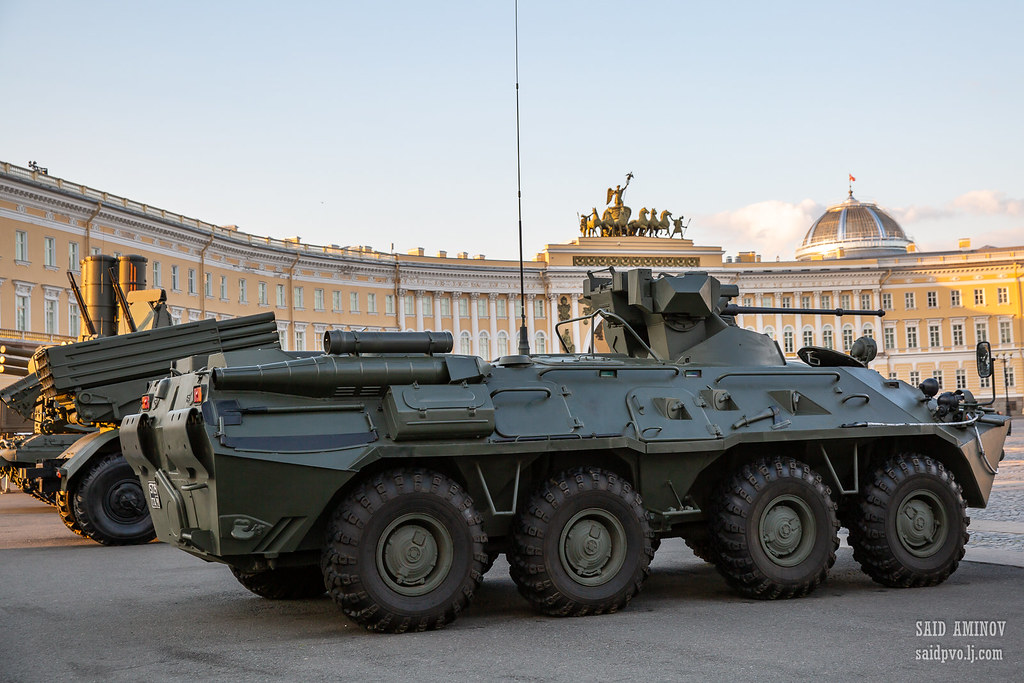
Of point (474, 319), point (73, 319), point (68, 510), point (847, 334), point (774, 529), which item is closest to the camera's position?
point (774, 529)

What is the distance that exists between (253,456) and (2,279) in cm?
4709

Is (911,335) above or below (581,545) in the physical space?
above

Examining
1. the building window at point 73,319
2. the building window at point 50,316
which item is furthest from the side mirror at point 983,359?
the building window at point 73,319

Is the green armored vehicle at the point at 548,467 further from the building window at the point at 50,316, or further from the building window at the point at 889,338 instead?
the building window at the point at 889,338

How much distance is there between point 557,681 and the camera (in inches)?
249

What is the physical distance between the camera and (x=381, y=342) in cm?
822

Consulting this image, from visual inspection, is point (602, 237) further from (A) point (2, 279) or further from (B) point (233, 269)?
(A) point (2, 279)

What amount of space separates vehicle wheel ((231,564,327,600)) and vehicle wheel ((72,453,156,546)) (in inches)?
251

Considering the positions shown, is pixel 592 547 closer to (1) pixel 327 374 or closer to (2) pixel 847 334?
(1) pixel 327 374

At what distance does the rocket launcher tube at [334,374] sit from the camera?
788 cm

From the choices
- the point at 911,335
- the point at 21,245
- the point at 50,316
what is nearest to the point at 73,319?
the point at 50,316

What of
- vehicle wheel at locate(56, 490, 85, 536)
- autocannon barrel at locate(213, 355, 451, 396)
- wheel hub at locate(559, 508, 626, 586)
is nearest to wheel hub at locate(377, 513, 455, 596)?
wheel hub at locate(559, 508, 626, 586)

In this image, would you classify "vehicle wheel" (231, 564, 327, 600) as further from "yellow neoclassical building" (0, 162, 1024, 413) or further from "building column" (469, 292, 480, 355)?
"building column" (469, 292, 480, 355)

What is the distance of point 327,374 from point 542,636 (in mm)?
2308
